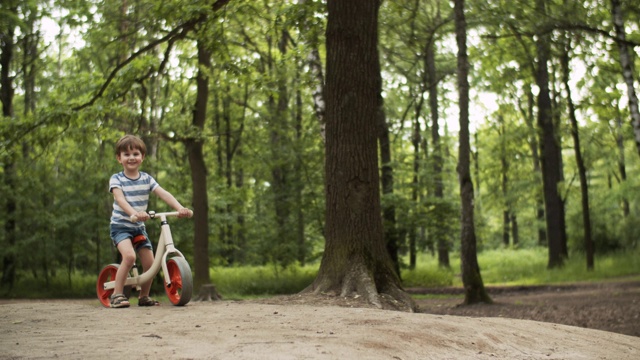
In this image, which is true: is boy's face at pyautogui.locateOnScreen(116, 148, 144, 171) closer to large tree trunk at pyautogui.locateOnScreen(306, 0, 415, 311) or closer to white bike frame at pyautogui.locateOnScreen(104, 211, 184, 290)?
white bike frame at pyautogui.locateOnScreen(104, 211, 184, 290)

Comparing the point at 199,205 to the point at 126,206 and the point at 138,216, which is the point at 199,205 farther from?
the point at 138,216

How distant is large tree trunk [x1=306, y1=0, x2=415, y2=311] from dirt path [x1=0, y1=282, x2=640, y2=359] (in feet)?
3.95

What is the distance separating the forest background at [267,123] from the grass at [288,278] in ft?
1.03

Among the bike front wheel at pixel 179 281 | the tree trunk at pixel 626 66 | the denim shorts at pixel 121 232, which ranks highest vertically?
the tree trunk at pixel 626 66

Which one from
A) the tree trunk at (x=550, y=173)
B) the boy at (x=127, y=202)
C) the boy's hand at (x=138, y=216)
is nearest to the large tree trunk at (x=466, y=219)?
the boy at (x=127, y=202)

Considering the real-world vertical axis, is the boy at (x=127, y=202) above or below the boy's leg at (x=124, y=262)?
above

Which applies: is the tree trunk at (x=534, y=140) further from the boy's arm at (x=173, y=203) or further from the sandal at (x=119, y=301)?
the sandal at (x=119, y=301)

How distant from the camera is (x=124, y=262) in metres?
7.82

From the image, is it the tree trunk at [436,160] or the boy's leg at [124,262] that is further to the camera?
the tree trunk at [436,160]

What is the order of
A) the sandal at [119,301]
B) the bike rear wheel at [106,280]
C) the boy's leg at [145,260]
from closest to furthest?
the sandal at [119,301]
the boy's leg at [145,260]
the bike rear wheel at [106,280]

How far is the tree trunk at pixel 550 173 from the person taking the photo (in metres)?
26.2

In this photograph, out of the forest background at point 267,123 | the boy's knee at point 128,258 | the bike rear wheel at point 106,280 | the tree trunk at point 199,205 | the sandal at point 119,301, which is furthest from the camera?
the tree trunk at point 199,205

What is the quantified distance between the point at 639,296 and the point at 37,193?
19895mm

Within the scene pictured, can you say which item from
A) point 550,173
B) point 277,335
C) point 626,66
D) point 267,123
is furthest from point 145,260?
point 550,173
